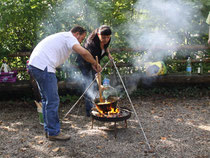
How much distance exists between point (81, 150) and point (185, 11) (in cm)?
565

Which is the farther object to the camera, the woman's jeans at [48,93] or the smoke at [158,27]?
the smoke at [158,27]

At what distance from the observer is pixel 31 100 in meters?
6.45

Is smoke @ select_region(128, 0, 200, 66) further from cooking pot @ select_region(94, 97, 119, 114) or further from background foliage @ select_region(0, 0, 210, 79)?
cooking pot @ select_region(94, 97, 119, 114)

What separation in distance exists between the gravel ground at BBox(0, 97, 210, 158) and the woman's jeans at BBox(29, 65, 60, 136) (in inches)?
15.0

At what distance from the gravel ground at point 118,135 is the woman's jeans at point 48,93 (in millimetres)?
381

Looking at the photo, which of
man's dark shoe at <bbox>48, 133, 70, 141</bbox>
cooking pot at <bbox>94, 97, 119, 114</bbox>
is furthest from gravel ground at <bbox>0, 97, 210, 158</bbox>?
cooking pot at <bbox>94, 97, 119, 114</bbox>

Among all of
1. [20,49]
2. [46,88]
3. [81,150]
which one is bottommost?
[81,150]

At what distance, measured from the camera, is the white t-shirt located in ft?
11.8

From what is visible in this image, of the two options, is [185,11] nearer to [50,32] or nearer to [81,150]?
[50,32]

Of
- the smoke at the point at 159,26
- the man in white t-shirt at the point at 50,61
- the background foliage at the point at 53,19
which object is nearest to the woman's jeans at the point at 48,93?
the man in white t-shirt at the point at 50,61

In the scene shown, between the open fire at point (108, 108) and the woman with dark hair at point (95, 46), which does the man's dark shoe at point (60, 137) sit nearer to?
the open fire at point (108, 108)

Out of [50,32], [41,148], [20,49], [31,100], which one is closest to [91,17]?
[50,32]

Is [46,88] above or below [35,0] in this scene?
below

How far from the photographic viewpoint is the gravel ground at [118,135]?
11.5ft
